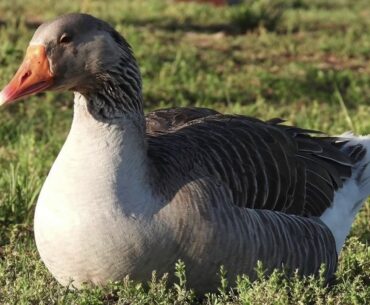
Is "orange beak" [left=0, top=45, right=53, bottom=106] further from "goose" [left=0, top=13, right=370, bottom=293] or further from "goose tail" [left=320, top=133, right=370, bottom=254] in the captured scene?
"goose tail" [left=320, top=133, right=370, bottom=254]

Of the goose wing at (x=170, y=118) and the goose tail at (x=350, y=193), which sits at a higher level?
the goose wing at (x=170, y=118)

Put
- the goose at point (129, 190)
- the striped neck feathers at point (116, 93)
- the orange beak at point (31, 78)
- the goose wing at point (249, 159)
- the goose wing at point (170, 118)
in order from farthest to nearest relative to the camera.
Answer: the goose wing at point (170, 118), the goose wing at point (249, 159), the striped neck feathers at point (116, 93), the goose at point (129, 190), the orange beak at point (31, 78)

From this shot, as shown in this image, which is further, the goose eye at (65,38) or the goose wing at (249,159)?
the goose wing at (249,159)

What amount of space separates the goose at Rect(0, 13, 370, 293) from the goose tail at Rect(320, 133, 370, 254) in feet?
1.99

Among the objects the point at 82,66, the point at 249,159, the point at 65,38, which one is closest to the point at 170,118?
the point at 249,159

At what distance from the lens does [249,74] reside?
11.2 meters

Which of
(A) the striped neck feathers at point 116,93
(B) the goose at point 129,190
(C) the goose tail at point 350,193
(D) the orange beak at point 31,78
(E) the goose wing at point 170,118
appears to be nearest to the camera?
(D) the orange beak at point 31,78

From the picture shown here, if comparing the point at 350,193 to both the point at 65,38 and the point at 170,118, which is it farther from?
the point at 65,38

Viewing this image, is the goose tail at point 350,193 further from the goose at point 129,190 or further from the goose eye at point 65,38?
the goose eye at point 65,38

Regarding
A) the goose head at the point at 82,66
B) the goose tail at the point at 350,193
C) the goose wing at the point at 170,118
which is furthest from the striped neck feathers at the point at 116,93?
the goose tail at the point at 350,193

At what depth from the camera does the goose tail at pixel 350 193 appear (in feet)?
20.1

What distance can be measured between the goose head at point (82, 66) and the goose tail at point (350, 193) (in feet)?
5.75

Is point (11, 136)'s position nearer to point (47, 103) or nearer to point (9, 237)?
point (47, 103)

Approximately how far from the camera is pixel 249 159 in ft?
18.1
